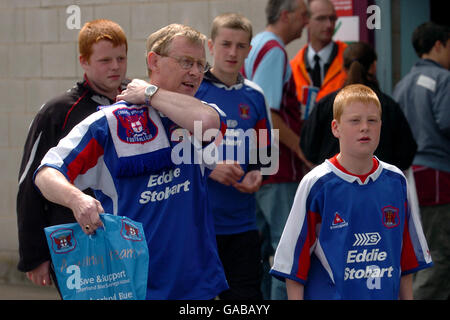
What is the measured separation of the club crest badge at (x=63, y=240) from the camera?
9.09ft

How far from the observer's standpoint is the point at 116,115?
9.87 ft

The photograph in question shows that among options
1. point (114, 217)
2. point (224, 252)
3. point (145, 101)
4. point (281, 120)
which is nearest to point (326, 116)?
point (281, 120)

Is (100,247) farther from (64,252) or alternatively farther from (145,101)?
(145,101)

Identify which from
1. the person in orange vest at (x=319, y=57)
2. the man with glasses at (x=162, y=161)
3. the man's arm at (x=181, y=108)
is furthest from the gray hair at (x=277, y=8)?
the man's arm at (x=181, y=108)

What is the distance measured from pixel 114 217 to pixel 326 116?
2.33m

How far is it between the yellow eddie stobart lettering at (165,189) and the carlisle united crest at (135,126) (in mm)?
148

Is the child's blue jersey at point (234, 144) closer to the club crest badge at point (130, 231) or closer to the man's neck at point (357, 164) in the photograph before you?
the man's neck at point (357, 164)

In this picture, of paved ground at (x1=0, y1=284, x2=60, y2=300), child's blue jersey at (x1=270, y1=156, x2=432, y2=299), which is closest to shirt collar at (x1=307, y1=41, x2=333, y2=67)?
child's blue jersey at (x1=270, y1=156, x2=432, y2=299)

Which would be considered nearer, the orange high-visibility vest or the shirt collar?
the orange high-visibility vest

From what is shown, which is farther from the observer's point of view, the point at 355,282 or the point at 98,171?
the point at 355,282

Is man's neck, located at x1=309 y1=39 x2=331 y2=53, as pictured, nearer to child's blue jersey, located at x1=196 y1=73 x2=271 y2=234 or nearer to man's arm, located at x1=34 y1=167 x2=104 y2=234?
child's blue jersey, located at x1=196 y1=73 x2=271 y2=234

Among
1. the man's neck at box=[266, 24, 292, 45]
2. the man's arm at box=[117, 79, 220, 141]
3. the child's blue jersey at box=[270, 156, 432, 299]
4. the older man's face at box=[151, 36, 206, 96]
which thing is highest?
the man's neck at box=[266, 24, 292, 45]

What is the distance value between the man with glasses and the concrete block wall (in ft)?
11.9

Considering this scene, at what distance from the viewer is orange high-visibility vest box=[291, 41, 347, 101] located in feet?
18.3
